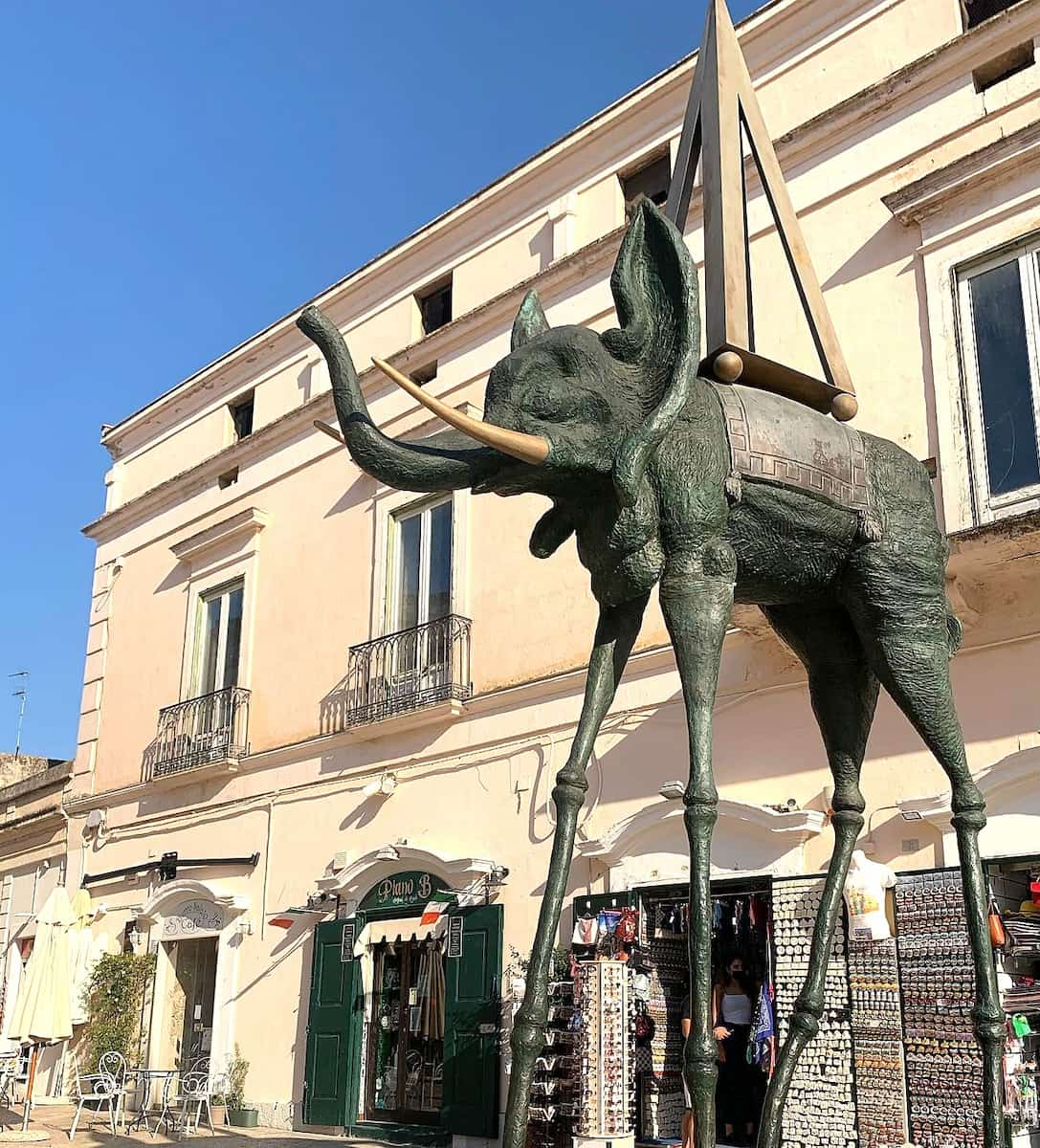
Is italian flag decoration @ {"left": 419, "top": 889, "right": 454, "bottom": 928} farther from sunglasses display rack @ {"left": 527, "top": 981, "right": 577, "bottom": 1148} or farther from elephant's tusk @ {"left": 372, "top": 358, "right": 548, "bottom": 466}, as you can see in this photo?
elephant's tusk @ {"left": 372, "top": 358, "right": 548, "bottom": 466}

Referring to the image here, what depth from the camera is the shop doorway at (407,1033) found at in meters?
13.4

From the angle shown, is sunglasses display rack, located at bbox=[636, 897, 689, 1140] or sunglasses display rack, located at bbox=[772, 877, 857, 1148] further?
sunglasses display rack, located at bbox=[636, 897, 689, 1140]

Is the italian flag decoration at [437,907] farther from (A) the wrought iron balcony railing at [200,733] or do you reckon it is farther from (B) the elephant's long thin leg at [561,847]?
(B) the elephant's long thin leg at [561,847]

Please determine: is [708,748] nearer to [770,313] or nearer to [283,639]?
[770,313]

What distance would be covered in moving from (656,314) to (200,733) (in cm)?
1429

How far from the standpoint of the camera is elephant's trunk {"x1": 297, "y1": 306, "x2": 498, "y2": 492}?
369 centimetres

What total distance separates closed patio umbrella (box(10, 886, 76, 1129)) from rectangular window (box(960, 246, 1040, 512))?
981cm

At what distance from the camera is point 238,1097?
14.6 m

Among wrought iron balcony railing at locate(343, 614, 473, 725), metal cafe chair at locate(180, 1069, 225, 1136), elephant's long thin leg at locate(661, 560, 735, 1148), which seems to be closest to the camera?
elephant's long thin leg at locate(661, 560, 735, 1148)

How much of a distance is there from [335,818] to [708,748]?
38.5ft

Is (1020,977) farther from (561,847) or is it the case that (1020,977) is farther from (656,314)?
(656,314)

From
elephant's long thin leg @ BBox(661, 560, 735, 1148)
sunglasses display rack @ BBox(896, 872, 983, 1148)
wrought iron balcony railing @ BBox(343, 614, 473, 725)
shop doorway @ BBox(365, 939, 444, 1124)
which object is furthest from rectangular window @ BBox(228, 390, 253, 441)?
elephant's long thin leg @ BBox(661, 560, 735, 1148)

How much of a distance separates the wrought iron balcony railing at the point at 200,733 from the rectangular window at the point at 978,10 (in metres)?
10.8

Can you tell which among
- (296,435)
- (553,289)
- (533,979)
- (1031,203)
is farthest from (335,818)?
(533,979)
